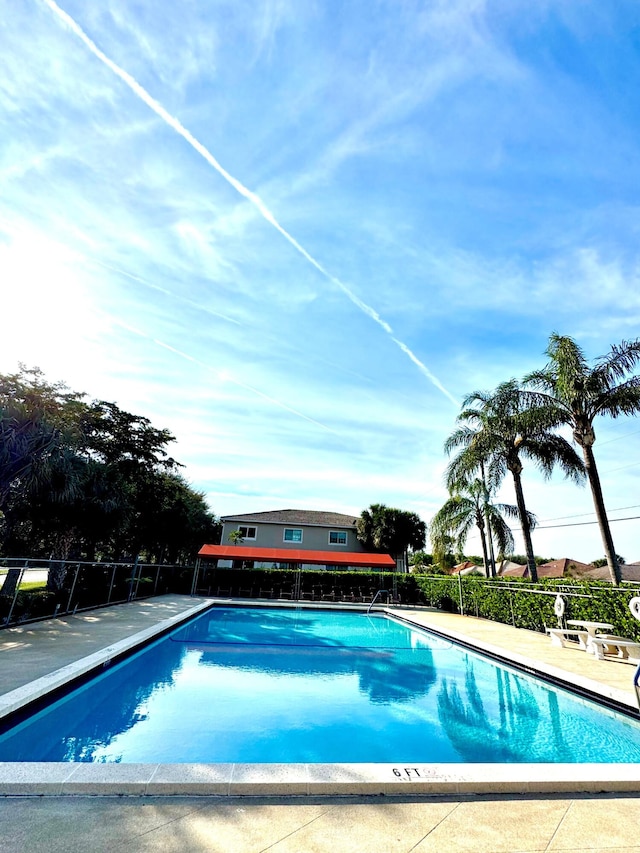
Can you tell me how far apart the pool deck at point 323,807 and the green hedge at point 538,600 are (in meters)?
8.11

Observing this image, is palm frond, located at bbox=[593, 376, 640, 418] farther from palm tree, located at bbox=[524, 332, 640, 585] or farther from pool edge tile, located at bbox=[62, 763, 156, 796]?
pool edge tile, located at bbox=[62, 763, 156, 796]

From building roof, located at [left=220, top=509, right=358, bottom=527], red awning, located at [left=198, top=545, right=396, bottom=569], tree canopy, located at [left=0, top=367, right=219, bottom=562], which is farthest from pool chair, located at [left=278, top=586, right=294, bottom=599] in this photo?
building roof, located at [left=220, top=509, right=358, bottom=527]

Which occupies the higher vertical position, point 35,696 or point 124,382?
point 124,382

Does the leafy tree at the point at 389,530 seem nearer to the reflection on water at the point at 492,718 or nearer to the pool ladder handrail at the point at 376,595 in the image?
the pool ladder handrail at the point at 376,595

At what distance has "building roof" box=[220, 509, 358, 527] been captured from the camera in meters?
37.4

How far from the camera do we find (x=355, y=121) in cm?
918

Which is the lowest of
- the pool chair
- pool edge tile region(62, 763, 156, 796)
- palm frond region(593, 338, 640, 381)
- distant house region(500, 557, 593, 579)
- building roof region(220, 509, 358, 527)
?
pool edge tile region(62, 763, 156, 796)

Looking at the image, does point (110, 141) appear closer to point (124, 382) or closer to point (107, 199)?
point (107, 199)

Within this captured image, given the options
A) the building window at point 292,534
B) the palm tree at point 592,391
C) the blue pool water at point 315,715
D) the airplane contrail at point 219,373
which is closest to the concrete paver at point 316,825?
the blue pool water at point 315,715

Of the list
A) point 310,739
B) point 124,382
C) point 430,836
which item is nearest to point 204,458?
point 124,382

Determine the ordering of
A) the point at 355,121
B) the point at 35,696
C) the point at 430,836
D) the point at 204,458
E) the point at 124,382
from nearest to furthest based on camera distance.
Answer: the point at 430,836 < the point at 35,696 < the point at 355,121 < the point at 124,382 < the point at 204,458

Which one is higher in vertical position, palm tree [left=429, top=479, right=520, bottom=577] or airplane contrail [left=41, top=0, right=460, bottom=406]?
airplane contrail [left=41, top=0, right=460, bottom=406]

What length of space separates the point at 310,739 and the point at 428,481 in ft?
94.8

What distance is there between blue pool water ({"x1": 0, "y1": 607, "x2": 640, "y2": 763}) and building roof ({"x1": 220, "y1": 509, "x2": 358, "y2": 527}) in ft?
83.8
